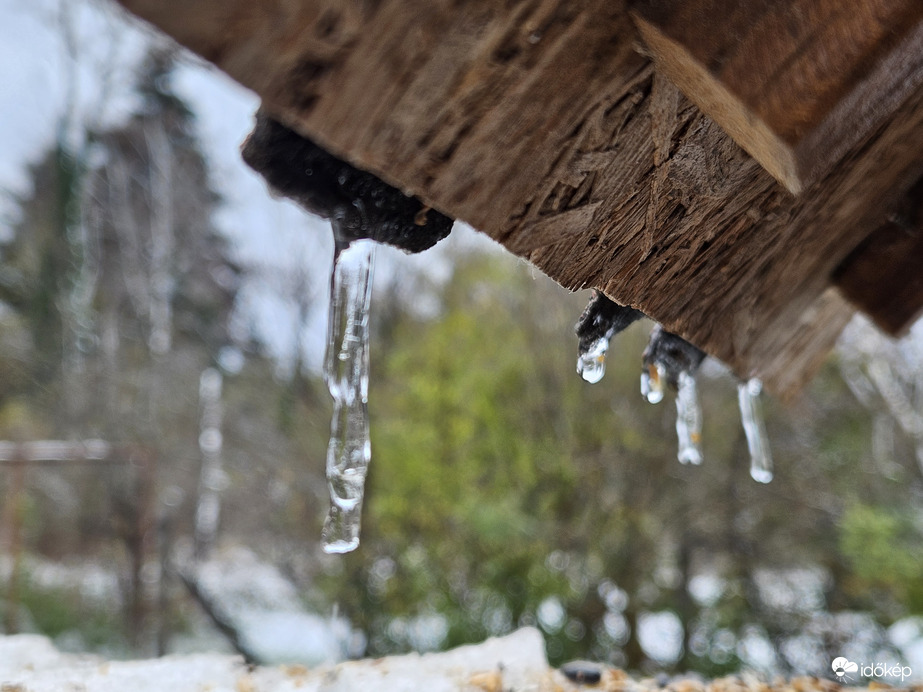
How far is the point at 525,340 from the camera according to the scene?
553cm

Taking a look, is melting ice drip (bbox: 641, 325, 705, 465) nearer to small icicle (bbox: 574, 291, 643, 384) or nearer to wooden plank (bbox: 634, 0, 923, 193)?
small icicle (bbox: 574, 291, 643, 384)

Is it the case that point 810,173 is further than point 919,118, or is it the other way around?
point 919,118

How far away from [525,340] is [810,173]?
4.88 m

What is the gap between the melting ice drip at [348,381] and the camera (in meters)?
1.13

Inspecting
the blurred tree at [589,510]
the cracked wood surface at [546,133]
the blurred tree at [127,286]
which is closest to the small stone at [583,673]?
the cracked wood surface at [546,133]

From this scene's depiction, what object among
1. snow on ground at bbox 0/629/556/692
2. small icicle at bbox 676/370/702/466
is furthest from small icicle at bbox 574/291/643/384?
snow on ground at bbox 0/629/556/692

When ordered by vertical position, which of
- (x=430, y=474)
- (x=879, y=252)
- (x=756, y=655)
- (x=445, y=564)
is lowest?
(x=445, y=564)

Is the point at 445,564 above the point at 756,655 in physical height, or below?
below

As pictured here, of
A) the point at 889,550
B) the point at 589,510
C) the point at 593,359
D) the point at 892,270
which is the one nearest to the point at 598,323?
Result: the point at 593,359

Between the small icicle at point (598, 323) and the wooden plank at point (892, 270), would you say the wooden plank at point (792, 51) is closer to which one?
the small icicle at point (598, 323)

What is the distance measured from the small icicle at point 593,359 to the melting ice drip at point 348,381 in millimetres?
420

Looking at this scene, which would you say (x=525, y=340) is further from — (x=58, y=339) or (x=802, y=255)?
(x=58, y=339)

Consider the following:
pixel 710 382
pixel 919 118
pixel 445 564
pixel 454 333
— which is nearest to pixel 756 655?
pixel 710 382

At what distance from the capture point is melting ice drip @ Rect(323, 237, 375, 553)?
3.72 feet
